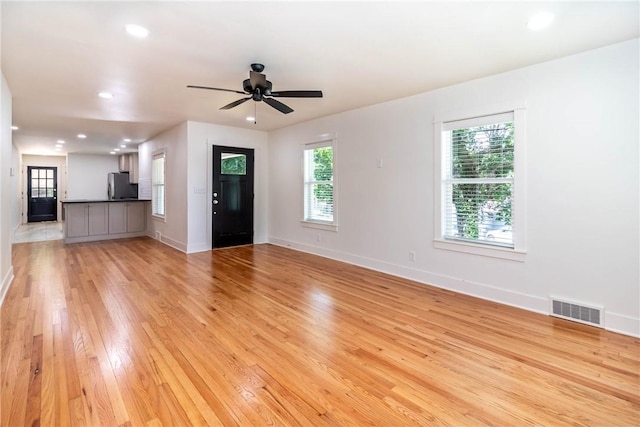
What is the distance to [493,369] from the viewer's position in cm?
226

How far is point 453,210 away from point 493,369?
2211mm

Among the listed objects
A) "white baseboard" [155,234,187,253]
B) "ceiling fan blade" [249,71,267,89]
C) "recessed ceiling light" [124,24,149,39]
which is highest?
"recessed ceiling light" [124,24,149,39]

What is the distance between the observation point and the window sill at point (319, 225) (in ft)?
18.8

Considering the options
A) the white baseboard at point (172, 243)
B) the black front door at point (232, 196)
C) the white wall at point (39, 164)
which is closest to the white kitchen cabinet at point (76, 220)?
the white baseboard at point (172, 243)

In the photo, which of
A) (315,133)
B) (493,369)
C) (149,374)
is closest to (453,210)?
(493,369)

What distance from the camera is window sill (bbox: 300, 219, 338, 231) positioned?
5.72 meters

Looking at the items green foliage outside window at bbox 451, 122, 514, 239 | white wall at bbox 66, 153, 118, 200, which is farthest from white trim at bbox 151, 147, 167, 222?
green foliage outside window at bbox 451, 122, 514, 239

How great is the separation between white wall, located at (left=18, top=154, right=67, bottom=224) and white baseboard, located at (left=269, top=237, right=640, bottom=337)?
11.9m

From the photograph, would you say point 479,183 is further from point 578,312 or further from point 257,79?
point 257,79

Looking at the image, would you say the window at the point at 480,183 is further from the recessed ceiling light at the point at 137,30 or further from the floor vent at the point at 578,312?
the recessed ceiling light at the point at 137,30

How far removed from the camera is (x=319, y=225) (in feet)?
19.7

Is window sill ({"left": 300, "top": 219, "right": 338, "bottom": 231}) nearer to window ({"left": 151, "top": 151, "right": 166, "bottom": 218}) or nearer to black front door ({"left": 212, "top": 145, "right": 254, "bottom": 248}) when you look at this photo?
black front door ({"left": 212, "top": 145, "right": 254, "bottom": 248})

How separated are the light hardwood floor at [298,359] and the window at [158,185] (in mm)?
3796

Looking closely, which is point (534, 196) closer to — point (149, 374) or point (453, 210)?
point (453, 210)
